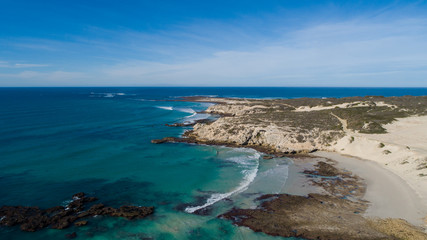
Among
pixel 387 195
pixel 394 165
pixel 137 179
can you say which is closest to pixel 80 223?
pixel 137 179

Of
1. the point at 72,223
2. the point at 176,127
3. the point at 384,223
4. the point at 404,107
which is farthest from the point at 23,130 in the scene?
the point at 404,107

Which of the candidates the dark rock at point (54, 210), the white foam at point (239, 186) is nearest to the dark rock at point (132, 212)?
the white foam at point (239, 186)

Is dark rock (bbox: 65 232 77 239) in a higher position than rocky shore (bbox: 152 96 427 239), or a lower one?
lower

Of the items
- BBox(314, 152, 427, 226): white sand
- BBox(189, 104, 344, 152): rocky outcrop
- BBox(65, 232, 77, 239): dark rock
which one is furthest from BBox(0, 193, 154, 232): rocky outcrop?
BBox(189, 104, 344, 152): rocky outcrop

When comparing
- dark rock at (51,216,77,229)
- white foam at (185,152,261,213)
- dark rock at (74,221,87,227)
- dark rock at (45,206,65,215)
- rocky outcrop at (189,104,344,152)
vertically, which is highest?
rocky outcrop at (189,104,344,152)

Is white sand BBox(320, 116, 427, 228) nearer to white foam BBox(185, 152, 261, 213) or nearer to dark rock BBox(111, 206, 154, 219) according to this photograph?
white foam BBox(185, 152, 261, 213)

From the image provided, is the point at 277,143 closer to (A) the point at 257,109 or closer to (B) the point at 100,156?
(B) the point at 100,156

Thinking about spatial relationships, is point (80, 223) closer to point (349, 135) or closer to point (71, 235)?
point (71, 235)
